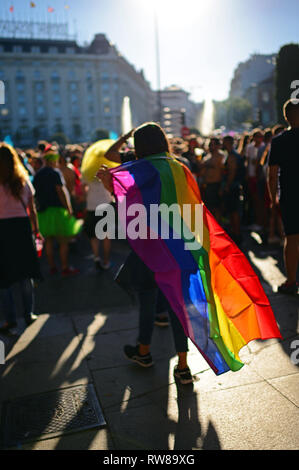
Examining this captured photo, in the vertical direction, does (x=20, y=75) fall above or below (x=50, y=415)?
above

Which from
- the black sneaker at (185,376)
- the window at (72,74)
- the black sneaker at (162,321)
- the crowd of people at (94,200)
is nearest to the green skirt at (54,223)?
the crowd of people at (94,200)

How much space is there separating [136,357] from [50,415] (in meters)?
0.89

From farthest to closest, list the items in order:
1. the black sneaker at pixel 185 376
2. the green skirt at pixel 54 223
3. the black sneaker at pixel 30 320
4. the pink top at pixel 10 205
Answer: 1. the green skirt at pixel 54 223
2. the black sneaker at pixel 30 320
3. the pink top at pixel 10 205
4. the black sneaker at pixel 185 376

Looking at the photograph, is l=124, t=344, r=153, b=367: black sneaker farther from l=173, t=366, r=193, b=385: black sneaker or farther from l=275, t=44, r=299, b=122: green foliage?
l=275, t=44, r=299, b=122: green foliage

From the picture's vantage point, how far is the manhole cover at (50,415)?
2.90m

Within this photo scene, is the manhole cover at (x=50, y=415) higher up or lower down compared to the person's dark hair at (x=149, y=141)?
lower down

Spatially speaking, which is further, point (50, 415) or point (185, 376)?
point (185, 376)

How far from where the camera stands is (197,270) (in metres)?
3.26

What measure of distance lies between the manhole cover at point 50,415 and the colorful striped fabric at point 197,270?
85 cm

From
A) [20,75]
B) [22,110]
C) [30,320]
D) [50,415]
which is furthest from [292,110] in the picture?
[20,75]

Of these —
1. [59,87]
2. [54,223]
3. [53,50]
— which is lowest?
[54,223]

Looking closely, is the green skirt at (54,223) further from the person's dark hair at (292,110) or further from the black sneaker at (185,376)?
the black sneaker at (185,376)

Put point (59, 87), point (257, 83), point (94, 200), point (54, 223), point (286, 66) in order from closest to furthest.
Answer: point (54, 223) → point (94, 200) → point (286, 66) → point (59, 87) → point (257, 83)

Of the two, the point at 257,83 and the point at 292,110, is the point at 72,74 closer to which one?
the point at 257,83
